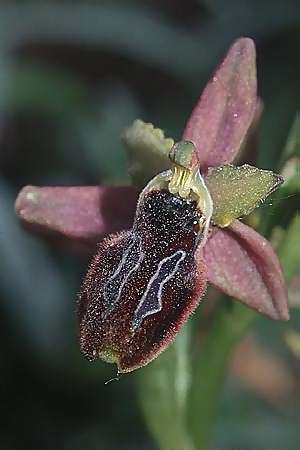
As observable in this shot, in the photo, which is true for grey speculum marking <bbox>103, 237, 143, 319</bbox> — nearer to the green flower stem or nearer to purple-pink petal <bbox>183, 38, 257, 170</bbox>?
purple-pink petal <bbox>183, 38, 257, 170</bbox>

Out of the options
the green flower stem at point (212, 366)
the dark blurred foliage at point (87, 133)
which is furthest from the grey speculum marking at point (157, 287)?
the dark blurred foliage at point (87, 133)

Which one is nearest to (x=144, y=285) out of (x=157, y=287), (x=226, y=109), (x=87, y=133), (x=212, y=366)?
(x=157, y=287)

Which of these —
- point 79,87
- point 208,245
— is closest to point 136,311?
point 208,245

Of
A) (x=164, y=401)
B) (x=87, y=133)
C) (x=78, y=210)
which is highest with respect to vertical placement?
(x=78, y=210)

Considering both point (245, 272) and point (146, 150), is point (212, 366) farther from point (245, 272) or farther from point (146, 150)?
point (146, 150)

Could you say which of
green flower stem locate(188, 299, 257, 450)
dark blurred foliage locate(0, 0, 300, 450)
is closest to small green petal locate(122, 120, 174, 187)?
green flower stem locate(188, 299, 257, 450)

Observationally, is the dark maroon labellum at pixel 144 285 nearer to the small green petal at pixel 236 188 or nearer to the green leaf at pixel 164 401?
the small green petal at pixel 236 188

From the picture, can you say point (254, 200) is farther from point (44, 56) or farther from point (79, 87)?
point (44, 56)
